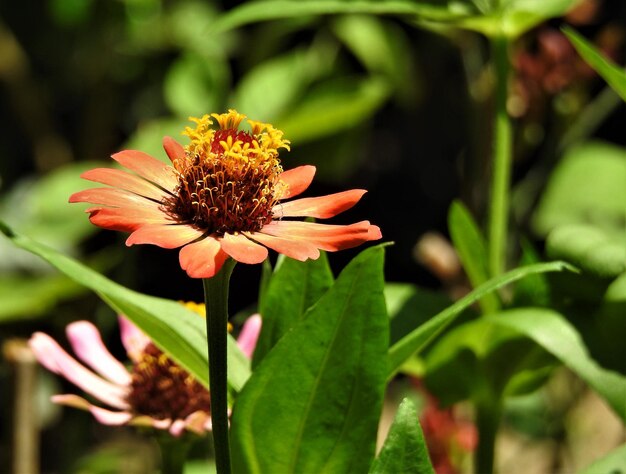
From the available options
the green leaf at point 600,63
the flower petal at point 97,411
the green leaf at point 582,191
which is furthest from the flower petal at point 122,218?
the green leaf at point 582,191

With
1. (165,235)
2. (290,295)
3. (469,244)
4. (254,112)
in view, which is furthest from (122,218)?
(254,112)

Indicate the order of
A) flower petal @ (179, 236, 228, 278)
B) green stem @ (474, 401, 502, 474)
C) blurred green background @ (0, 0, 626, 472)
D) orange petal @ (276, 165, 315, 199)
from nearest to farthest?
flower petal @ (179, 236, 228, 278) → orange petal @ (276, 165, 315, 199) → green stem @ (474, 401, 502, 474) → blurred green background @ (0, 0, 626, 472)

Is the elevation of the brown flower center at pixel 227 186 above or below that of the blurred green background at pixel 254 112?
below

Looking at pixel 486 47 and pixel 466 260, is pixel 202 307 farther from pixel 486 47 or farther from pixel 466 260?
pixel 486 47

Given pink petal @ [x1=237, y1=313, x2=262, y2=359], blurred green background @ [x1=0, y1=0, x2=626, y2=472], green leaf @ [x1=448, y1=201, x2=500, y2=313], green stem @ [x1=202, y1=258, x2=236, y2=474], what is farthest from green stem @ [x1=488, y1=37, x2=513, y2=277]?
blurred green background @ [x1=0, y1=0, x2=626, y2=472]

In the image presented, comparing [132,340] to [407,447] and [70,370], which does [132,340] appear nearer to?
[70,370]

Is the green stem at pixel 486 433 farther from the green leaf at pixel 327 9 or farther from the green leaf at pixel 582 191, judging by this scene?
the green leaf at pixel 582 191

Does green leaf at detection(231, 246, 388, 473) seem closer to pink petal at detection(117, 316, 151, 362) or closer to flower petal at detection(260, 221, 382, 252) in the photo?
flower petal at detection(260, 221, 382, 252)
